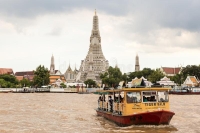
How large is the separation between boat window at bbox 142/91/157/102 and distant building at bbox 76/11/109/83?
112 m

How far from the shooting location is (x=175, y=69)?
488 feet

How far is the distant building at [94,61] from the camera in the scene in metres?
135

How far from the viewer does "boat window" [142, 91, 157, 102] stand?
2025 cm

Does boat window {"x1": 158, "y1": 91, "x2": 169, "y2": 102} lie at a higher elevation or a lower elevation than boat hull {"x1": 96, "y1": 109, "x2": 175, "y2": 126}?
higher

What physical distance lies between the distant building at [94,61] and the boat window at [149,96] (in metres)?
112

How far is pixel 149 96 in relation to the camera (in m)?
20.5

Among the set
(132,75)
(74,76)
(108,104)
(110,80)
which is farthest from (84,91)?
(108,104)

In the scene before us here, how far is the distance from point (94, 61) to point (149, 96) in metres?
117

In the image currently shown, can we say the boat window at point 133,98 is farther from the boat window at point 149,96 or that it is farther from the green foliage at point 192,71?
the green foliage at point 192,71

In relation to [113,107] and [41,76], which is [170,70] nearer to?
[41,76]

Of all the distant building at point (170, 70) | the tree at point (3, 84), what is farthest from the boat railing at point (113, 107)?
the distant building at point (170, 70)

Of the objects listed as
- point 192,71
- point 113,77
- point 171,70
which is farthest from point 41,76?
point 171,70

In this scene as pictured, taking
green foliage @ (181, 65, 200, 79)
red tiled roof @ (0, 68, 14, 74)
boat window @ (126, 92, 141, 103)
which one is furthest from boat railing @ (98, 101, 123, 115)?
red tiled roof @ (0, 68, 14, 74)

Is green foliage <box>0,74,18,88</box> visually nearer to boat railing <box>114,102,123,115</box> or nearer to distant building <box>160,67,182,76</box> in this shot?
distant building <box>160,67,182,76</box>
